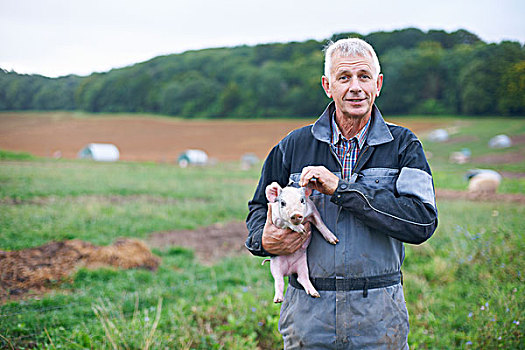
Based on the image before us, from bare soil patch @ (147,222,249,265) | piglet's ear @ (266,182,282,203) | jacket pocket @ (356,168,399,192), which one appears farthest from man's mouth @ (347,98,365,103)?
bare soil patch @ (147,222,249,265)

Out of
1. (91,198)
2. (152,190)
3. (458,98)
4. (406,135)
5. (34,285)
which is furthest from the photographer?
(458,98)

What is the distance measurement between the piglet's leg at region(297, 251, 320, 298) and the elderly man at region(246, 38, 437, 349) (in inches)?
1.4

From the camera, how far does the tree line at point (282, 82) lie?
1037cm

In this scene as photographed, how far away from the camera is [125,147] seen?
38.6 m

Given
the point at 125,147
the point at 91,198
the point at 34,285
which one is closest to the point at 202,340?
the point at 34,285

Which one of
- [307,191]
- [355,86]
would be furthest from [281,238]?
[355,86]

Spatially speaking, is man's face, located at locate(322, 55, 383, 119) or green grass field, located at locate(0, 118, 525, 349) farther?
green grass field, located at locate(0, 118, 525, 349)

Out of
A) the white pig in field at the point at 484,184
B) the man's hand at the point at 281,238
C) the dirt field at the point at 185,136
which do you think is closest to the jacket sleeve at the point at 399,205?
the man's hand at the point at 281,238

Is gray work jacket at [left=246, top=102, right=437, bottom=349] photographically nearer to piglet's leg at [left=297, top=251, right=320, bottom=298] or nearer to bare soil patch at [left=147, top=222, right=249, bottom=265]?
piglet's leg at [left=297, top=251, right=320, bottom=298]

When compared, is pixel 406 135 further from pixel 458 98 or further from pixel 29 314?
pixel 458 98

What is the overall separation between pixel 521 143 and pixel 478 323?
750 inches

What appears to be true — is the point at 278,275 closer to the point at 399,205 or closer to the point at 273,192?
the point at 273,192

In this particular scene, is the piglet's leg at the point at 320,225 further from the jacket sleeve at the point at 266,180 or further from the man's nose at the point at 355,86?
the man's nose at the point at 355,86

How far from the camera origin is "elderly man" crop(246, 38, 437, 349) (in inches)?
81.8
